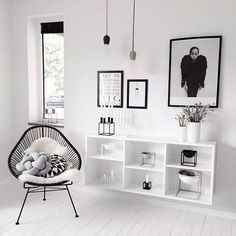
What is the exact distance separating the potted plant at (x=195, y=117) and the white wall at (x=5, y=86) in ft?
7.21

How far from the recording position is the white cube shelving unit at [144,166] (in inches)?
103

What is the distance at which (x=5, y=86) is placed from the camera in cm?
341

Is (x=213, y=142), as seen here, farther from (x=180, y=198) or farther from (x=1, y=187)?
(x=1, y=187)

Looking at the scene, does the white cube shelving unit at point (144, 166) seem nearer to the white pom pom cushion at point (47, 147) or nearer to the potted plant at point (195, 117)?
the potted plant at point (195, 117)

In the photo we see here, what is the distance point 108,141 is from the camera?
3105 mm

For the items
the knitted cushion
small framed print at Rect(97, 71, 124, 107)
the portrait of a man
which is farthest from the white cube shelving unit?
the portrait of a man

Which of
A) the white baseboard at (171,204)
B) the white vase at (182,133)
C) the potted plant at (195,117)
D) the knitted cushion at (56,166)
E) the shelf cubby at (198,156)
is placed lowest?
the white baseboard at (171,204)

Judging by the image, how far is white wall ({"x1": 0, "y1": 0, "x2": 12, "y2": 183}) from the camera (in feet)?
10.9

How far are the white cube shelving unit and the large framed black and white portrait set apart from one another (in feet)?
1.43

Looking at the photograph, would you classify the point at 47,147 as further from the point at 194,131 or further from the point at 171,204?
the point at 194,131

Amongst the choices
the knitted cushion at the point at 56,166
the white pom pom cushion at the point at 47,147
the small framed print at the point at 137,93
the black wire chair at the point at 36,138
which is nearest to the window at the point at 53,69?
the black wire chair at the point at 36,138

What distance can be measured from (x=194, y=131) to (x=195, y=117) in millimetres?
142

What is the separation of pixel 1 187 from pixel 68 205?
1028 millimetres

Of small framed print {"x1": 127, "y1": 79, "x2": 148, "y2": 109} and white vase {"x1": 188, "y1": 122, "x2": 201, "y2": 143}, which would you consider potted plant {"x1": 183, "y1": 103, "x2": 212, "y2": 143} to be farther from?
small framed print {"x1": 127, "y1": 79, "x2": 148, "y2": 109}
